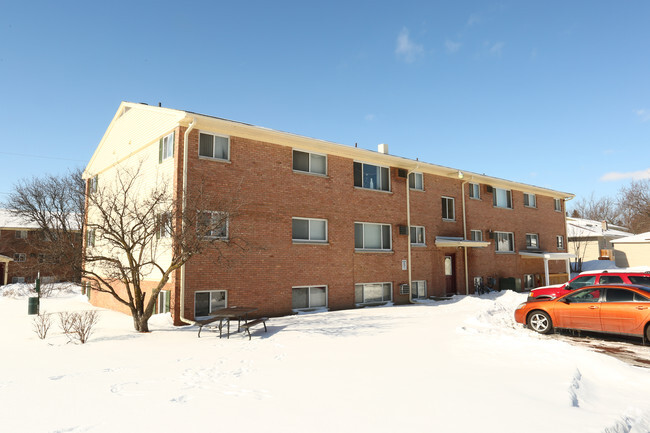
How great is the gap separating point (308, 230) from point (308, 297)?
8.65 ft

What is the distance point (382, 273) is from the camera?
61.6 ft

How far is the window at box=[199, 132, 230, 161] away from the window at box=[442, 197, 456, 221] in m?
12.7

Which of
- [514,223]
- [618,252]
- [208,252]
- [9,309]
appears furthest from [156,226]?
[618,252]

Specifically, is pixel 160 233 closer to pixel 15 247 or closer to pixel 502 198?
pixel 502 198

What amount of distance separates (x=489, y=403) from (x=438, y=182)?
1740 centimetres

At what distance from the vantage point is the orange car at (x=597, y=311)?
1010cm

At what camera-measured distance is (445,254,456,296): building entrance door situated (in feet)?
72.1

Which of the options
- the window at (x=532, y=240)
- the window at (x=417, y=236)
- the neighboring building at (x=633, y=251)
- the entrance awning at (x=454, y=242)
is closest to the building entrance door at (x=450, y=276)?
the entrance awning at (x=454, y=242)

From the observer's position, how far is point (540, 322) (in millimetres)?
11727

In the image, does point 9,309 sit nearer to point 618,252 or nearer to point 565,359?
point 565,359

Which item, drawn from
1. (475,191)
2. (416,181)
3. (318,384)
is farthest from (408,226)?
(318,384)

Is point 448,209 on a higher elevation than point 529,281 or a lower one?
higher

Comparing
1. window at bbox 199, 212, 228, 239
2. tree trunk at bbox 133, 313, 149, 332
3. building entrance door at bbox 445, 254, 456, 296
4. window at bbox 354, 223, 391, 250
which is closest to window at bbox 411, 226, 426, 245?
window at bbox 354, 223, 391, 250

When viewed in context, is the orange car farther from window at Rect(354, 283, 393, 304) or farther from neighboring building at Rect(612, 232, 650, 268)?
neighboring building at Rect(612, 232, 650, 268)
